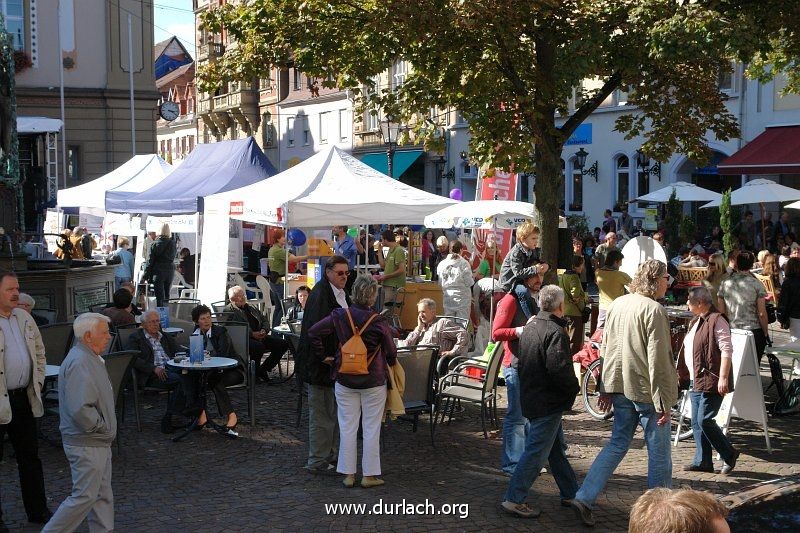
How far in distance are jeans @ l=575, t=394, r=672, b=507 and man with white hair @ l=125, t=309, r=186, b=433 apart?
4.30 m

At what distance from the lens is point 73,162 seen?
38219 mm

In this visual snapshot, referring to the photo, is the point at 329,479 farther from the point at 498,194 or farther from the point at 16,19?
the point at 16,19

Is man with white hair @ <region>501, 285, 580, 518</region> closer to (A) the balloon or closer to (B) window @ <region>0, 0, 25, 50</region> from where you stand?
(A) the balloon

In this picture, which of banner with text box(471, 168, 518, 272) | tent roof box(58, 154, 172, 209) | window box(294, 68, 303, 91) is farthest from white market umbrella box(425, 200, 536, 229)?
window box(294, 68, 303, 91)

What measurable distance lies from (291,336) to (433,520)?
426 centimetres

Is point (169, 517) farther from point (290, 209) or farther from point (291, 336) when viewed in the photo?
point (290, 209)

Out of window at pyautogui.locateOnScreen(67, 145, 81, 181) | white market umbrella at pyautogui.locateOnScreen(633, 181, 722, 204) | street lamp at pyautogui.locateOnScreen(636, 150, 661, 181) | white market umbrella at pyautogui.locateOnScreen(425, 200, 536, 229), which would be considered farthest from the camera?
window at pyautogui.locateOnScreen(67, 145, 81, 181)

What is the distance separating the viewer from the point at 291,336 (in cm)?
1110

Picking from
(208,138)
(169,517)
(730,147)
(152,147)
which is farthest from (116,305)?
(208,138)

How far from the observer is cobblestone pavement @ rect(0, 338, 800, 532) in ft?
23.5

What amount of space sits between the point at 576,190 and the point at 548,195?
23.5 m

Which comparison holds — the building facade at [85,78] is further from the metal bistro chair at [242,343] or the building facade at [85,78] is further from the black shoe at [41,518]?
the black shoe at [41,518]

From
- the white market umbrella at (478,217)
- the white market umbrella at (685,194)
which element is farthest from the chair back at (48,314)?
the white market umbrella at (685,194)

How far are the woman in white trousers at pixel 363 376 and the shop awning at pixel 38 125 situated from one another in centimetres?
2718
